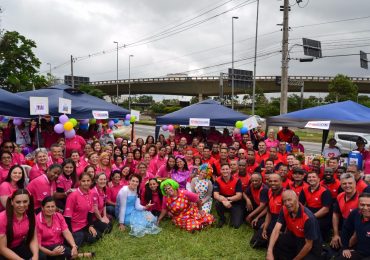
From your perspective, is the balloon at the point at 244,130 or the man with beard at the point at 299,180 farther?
the balloon at the point at 244,130

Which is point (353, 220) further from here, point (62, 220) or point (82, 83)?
point (82, 83)

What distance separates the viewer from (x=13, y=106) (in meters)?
6.81

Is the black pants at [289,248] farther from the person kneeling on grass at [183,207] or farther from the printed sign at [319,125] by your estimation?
the printed sign at [319,125]

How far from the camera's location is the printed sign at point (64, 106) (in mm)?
8718

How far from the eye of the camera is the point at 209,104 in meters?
11.5

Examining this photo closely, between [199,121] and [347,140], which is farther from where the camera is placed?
[347,140]

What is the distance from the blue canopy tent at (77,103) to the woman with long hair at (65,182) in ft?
13.4

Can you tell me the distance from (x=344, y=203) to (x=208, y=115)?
20.8 feet

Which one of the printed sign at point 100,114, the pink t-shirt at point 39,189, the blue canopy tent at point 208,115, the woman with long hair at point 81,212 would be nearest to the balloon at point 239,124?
the blue canopy tent at point 208,115

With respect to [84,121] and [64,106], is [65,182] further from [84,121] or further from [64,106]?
[84,121]

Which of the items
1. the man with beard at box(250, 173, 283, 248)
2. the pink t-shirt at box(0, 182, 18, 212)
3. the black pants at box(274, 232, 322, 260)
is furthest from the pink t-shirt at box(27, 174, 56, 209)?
the black pants at box(274, 232, 322, 260)

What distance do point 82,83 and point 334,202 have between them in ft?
145

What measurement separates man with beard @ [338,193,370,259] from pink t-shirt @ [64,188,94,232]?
3495 mm

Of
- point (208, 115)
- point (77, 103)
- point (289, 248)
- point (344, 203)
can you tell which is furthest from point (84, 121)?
point (344, 203)
